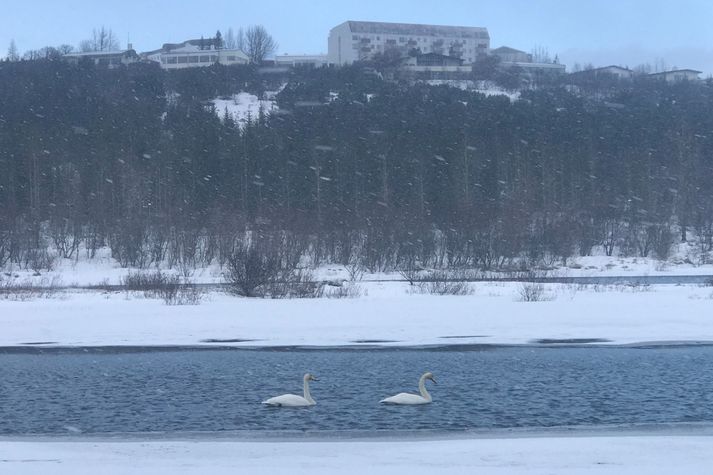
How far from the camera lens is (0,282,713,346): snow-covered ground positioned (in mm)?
21188

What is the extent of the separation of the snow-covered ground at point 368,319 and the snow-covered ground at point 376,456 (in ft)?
32.9

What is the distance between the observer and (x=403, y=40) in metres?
147

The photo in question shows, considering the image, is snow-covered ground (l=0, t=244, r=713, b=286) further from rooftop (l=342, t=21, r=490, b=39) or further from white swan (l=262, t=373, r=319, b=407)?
rooftop (l=342, t=21, r=490, b=39)

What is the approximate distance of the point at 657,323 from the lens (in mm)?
22891

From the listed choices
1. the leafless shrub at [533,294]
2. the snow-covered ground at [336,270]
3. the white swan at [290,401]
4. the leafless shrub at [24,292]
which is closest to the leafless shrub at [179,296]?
the leafless shrub at [24,292]

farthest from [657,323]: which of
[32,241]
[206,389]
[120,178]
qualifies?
[120,178]

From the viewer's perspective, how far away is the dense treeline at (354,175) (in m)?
53.5

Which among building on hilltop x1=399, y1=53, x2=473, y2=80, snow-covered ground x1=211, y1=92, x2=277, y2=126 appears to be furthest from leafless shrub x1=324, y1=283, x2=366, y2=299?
building on hilltop x1=399, y1=53, x2=473, y2=80

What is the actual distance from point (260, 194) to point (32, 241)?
1868cm

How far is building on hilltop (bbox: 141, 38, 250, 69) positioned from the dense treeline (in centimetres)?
3611

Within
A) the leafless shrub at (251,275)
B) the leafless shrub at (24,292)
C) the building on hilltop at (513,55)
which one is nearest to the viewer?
the leafless shrub at (24,292)

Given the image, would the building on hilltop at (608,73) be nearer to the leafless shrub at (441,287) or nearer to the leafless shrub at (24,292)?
the leafless shrub at (441,287)

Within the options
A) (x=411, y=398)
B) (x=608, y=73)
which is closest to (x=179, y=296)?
(x=411, y=398)

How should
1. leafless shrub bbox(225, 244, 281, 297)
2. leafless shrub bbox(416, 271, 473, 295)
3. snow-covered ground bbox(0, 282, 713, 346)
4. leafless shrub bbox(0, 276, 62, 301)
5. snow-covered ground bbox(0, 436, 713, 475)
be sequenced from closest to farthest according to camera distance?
snow-covered ground bbox(0, 436, 713, 475) < snow-covered ground bbox(0, 282, 713, 346) < leafless shrub bbox(0, 276, 62, 301) < leafless shrub bbox(416, 271, 473, 295) < leafless shrub bbox(225, 244, 281, 297)
